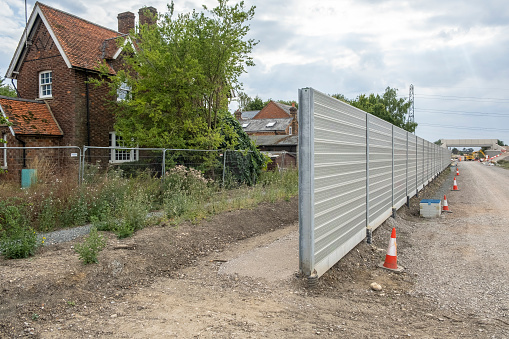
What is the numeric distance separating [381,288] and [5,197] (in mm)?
7686

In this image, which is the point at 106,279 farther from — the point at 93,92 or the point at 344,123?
the point at 93,92

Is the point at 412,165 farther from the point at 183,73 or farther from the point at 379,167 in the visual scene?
the point at 183,73

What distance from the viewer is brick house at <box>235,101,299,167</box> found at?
29384mm

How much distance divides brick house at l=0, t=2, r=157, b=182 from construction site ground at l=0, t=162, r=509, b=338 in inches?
512

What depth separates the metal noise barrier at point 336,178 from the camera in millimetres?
4816

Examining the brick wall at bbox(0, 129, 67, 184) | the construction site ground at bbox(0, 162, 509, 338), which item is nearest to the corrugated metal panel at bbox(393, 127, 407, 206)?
the construction site ground at bbox(0, 162, 509, 338)

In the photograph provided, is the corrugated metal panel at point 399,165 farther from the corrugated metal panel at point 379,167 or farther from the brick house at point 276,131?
the brick house at point 276,131

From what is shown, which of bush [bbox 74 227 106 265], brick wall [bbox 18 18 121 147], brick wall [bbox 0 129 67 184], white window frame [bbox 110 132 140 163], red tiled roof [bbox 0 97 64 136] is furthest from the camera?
white window frame [bbox 110 132 140 163]

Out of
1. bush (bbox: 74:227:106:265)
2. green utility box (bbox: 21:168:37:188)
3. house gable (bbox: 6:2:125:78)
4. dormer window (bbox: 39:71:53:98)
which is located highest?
house gable (bbox: 6:2:125:78)

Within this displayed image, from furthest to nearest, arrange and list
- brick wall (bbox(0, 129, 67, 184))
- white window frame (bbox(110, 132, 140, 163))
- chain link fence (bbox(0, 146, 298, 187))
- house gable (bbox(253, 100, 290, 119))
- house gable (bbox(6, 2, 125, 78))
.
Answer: house gable (bbox(253, 100, 290, 119)) < white window frame (bbox(110, 132, 140, 163)) < house gable (bbox(6, 2, 125, 78)) < brick wall (bbox(0, 129, 67, 184)) < chain link fence (bbox(0, 146, 298, 187))

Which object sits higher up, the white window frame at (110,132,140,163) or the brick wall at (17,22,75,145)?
the brick wall at (17,22,75,145)

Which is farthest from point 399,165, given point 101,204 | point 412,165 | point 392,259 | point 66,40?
point 66,40

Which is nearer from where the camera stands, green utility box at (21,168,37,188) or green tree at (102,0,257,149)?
green utility box at (21,168,37,188)

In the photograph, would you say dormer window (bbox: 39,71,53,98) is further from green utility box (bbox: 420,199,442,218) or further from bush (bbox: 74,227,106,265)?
green utility box (bbox: 420,199,442,218)
